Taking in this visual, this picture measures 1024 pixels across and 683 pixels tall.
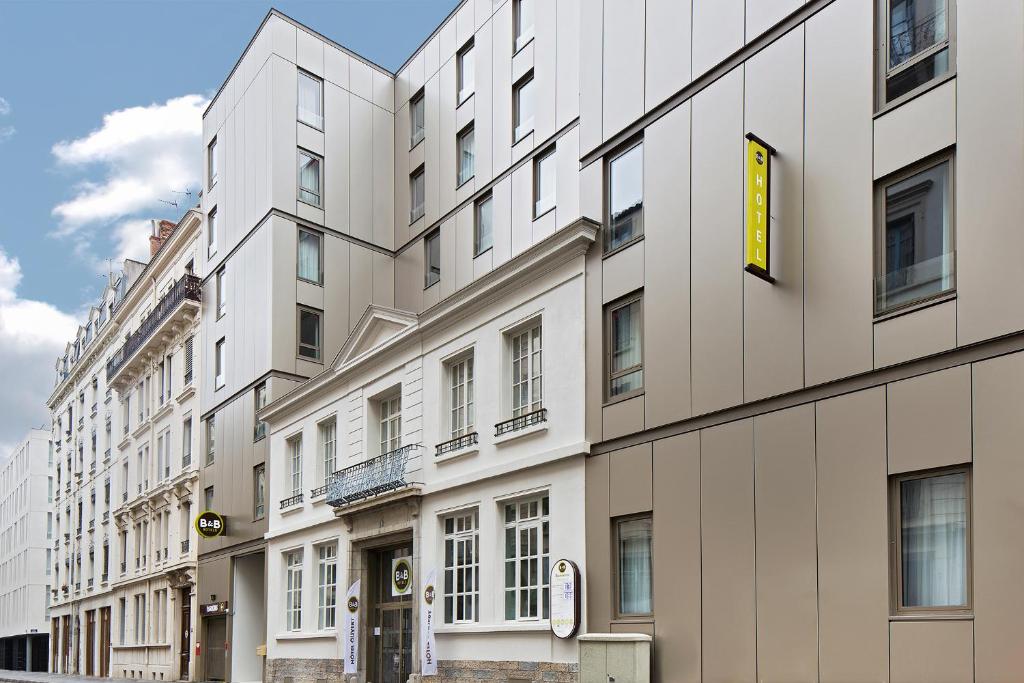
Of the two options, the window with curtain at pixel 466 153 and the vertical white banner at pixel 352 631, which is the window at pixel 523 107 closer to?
the window with curtain at pixel 466 153

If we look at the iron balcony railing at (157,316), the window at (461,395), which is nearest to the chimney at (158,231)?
the iron balcony railing at (157,316)

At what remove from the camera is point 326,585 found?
92.4ft

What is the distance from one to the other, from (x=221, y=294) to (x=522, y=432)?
20.3 m

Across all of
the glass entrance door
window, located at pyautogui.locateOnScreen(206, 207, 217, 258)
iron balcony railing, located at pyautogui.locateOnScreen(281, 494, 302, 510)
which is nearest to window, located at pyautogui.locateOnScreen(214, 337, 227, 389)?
window, located at pyautogui.locateOnScreen(206, 207, 217, 258)

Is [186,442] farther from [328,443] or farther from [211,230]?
[328,443]

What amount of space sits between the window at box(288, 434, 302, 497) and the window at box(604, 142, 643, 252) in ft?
48.6

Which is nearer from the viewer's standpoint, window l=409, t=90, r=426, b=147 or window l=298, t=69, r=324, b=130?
window l=409, t=90, r=426, b=147

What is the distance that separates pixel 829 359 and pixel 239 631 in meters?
24.6

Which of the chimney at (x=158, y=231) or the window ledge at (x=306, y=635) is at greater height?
the chimney at (x=158, y=231)

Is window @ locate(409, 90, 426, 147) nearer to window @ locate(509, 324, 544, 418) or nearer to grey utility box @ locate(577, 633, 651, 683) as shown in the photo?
window @ locate(509, 324, 544, 418)

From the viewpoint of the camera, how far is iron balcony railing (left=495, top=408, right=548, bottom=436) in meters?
19.9

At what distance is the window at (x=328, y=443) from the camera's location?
28.8 m

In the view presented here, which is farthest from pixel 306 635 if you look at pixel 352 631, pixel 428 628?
pixel 428 628

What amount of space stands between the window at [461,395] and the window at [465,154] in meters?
8.21
